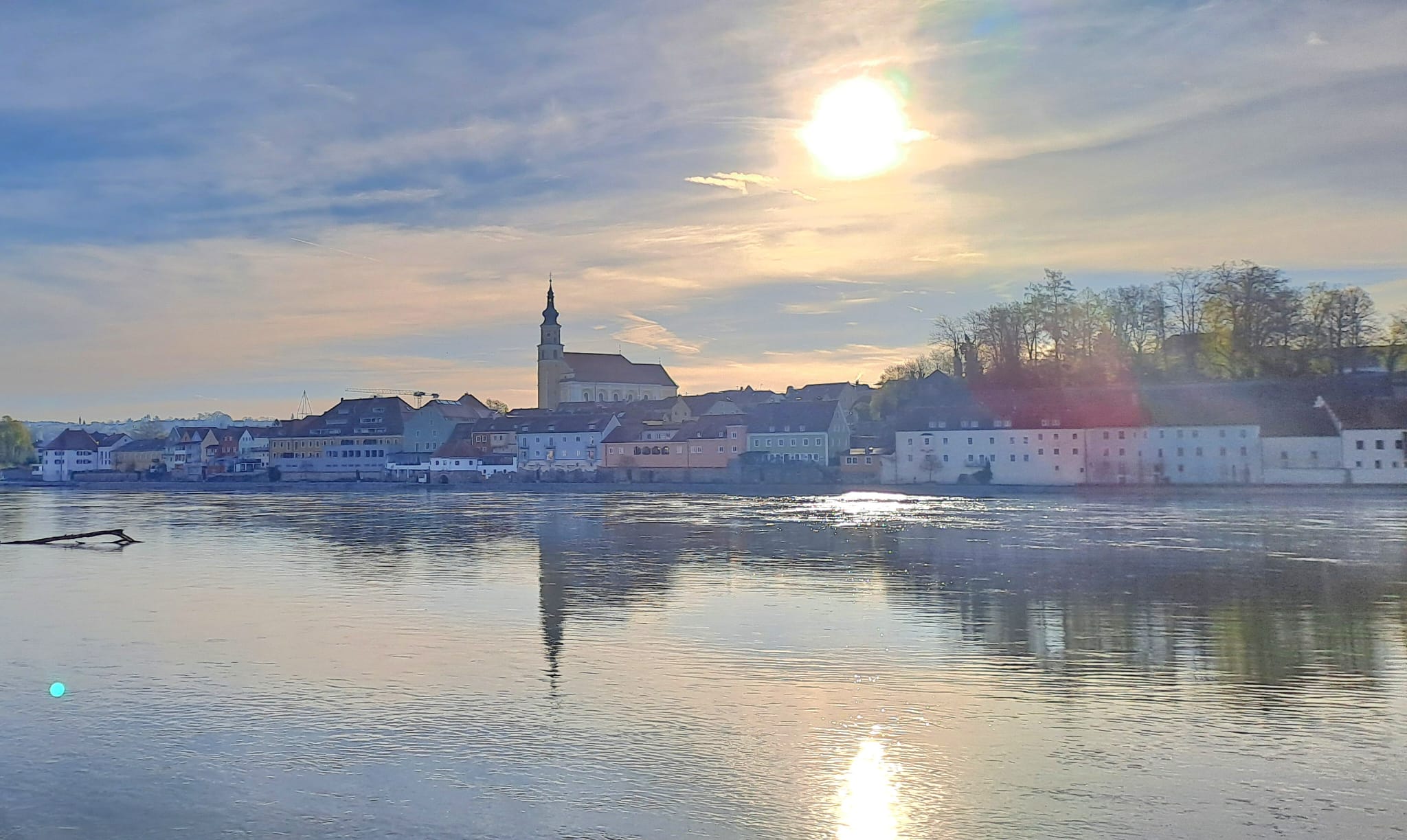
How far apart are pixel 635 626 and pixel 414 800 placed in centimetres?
921

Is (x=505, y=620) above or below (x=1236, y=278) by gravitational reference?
below

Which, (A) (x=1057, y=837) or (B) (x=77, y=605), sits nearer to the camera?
(A) (x=1057, y=837)

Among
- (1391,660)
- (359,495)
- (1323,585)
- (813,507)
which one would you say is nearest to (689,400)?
(359,495)

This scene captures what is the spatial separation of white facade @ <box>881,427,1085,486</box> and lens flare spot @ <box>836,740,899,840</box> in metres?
61.5

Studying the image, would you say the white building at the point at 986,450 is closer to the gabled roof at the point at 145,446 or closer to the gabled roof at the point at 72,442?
the gabled roof at the point at 145,446

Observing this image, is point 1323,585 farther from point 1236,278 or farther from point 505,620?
point 1236,278

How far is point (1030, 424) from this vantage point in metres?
72.9

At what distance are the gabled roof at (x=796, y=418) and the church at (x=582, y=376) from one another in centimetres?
5300

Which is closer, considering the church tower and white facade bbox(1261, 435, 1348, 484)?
white facade bbox(1261, 435, 1348, 484)

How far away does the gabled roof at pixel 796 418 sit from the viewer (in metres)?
88.6

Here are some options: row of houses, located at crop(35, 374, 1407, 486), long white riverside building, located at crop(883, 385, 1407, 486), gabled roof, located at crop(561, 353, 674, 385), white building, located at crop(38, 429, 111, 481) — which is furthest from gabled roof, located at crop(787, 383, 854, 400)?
white building, located at crop(38, 429, 111, 481)

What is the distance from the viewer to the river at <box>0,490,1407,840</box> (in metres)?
10.4

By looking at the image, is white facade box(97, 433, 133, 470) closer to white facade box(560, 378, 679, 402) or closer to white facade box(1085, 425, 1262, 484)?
white facade box(560, 378, 679, 402)

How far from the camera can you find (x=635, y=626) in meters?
19.8
